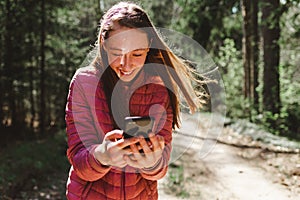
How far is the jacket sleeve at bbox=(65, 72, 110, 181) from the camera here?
1.25 metres

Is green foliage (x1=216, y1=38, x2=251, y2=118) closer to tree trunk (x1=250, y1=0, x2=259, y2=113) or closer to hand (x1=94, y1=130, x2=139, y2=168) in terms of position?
tree trunk (x1=250, y1=0, x2=259, y2=113)

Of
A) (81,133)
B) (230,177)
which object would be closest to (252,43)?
(230,177)

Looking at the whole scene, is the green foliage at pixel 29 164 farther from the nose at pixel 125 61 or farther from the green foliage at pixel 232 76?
the green foliage at pixel 232 76

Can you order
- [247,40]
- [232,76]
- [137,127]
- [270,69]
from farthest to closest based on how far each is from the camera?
[232,76] < [247,40] < [270,69] < [137,127]

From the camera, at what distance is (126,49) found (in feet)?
4.33

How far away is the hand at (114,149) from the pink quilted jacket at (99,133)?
→ 0.07m

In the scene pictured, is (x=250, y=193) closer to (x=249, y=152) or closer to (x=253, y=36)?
(x=249, y=152)

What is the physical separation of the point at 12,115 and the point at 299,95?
1006cm

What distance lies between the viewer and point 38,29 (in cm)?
1230

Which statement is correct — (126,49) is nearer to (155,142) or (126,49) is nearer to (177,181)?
(155,142)

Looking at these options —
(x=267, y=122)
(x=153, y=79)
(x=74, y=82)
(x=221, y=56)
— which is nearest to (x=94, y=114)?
(x=74, y=82)

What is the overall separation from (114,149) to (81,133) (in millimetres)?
309

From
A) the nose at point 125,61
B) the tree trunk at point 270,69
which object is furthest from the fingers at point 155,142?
the tree trunk at point 270,69

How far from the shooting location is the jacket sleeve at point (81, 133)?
1.25m
